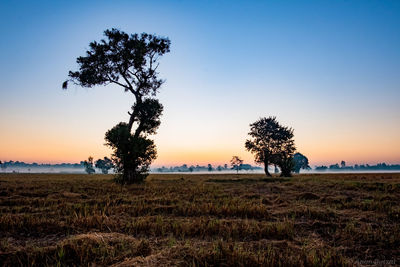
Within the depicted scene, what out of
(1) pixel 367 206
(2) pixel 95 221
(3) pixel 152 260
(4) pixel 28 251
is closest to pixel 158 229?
(2) pixel 95 221

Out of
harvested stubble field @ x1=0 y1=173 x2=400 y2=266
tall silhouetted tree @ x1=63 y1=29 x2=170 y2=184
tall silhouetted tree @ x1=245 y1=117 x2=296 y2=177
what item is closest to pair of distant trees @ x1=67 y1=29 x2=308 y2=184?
tall silhouetted tree @ x1=63 y1=29 x2=170 y2=184

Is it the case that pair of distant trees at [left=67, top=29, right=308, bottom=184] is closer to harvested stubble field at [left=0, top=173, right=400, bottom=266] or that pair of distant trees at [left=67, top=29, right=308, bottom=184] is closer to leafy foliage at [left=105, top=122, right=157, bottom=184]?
leafy foliage at [left=105, top=122, right=157, bottom=184]

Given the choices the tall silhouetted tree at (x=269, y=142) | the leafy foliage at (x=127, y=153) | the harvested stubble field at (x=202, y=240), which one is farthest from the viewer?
the tall silhouetted tree at (x=269, y=142)

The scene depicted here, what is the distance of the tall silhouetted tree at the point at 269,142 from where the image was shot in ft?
171

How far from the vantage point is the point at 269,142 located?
53.3m

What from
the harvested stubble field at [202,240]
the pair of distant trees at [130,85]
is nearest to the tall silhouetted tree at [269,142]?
the pair of distant trees at [130,85]

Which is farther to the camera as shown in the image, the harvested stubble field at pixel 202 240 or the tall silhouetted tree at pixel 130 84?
the tall silhouetted tree at pixel 130 84

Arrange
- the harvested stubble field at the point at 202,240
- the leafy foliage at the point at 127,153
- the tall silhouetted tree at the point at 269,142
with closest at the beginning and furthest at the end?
the harvested stubble field at the point at 202,240 < the leafy foliage at the point at 127,153 < the tall silhouetted tree at the point at 269,142

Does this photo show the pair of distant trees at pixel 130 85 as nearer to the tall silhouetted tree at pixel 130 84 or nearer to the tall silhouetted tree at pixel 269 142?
the tall silhouetted tree at pixel 130 84

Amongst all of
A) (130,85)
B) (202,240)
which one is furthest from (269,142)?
(202,240)

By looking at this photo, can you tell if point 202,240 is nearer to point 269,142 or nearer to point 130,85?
point 130,85

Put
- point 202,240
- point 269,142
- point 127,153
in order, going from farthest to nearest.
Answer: point 269,142, point 127,153, point 202,240

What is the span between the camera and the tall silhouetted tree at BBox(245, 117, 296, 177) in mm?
52000

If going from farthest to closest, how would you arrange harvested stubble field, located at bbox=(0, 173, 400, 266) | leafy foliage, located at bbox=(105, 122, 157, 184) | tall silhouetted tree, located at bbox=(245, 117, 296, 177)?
1. tall silhouetted tree, located at bbox=(245, 117, 296, 177)
2. leafy foliage, located at bbox=(105, 122, 157, 184)
3. harvested stubble field, located at bbox=(0, 173, 400, 266)
